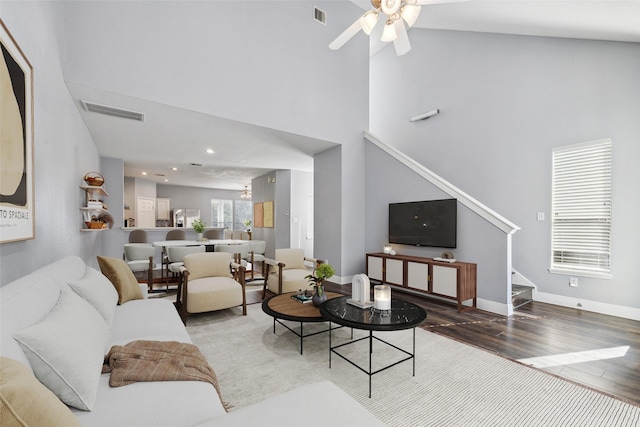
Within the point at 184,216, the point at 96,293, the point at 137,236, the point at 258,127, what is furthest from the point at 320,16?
the point at 184,216

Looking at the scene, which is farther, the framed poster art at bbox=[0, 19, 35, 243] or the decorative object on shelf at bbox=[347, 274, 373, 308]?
the decorative object on shelf at bbox=[347, 274, 373, 308]

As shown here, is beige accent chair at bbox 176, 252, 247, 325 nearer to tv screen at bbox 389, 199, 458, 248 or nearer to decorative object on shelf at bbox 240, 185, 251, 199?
tv screen at bbox 389, 199, 458, 248

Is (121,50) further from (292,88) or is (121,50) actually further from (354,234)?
(354,234)

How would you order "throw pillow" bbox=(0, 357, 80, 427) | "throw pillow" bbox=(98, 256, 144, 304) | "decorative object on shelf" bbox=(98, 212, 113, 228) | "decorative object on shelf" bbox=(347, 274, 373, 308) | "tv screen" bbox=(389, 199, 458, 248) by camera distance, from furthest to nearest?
1. "tv screen" bbox=(389, 199, 458, 248)
2. "decorative object on shelf" bbox=(98, 212, 113, 228)
3. "throw pillow" bbox=(98, 256, 144, 304)
4. "decorative object on shelf" bbox=(347, 274, 373, 308)
5. "throw pillow" bbox=(0, 357, 80, 427)

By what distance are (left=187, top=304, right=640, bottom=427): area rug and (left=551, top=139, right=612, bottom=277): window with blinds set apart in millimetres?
2616

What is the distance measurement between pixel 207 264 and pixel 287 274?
114 cm

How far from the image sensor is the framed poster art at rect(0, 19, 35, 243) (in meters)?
1.46

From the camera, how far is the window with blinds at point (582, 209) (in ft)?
12.5

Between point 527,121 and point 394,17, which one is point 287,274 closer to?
point 394,17

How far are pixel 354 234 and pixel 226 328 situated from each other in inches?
124

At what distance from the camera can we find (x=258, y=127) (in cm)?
438

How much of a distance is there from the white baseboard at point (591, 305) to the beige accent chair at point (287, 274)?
346cm

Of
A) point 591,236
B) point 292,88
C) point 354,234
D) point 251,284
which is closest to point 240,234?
point 251,284

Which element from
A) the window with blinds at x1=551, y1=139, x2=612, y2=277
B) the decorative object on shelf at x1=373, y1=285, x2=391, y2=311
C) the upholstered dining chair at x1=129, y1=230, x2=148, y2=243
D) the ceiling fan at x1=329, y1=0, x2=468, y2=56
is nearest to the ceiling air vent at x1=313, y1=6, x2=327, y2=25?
the ceiling fan at x1=329, y1=0, x2=468, y2=56
